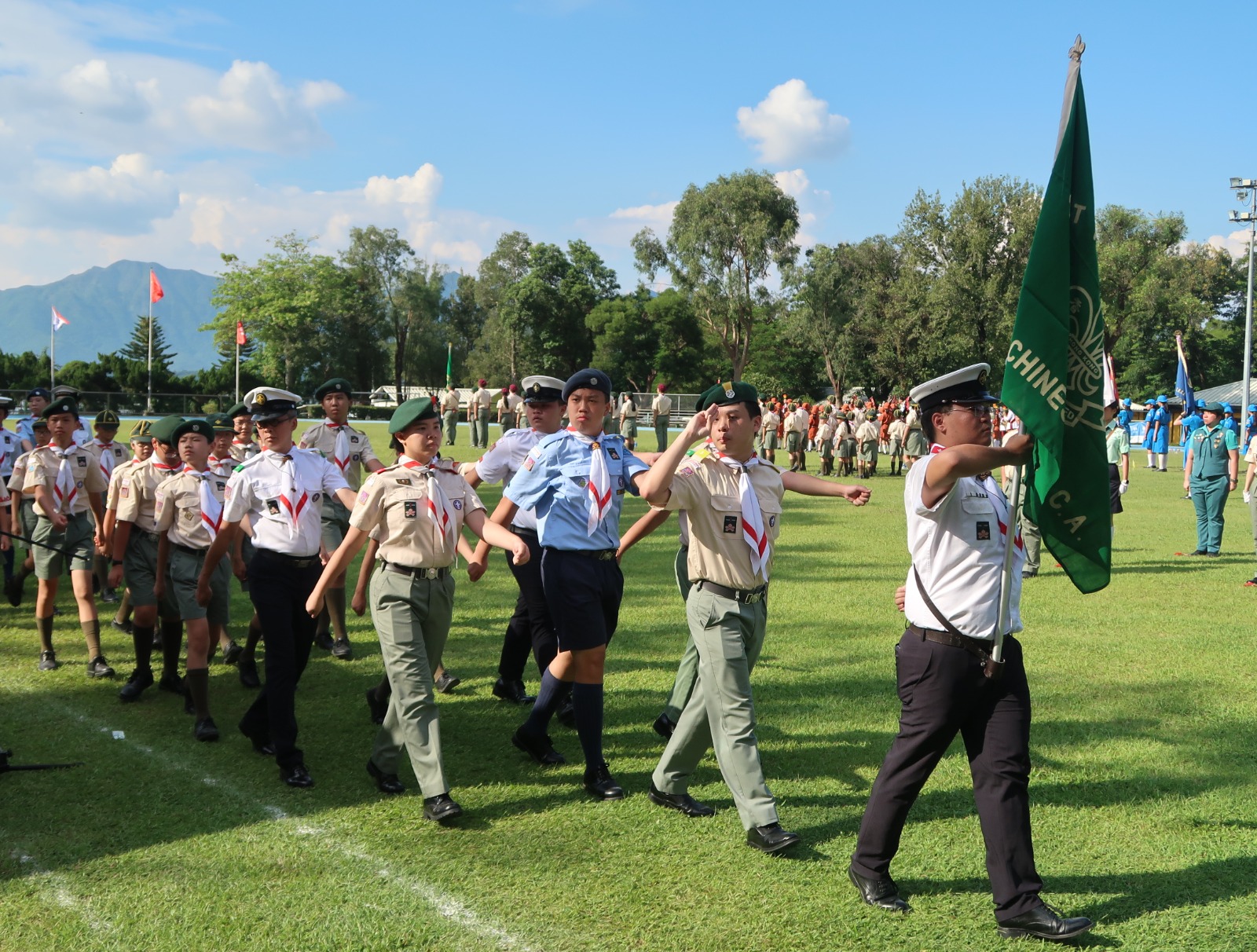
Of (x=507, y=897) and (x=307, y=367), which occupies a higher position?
(x=307, y=367)

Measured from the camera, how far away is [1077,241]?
4121 millimetres

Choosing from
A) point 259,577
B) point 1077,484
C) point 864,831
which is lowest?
point 864,831

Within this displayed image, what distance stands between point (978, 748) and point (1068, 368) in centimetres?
154

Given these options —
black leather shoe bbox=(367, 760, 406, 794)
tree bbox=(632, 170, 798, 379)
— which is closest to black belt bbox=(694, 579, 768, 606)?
black leather shoe bbox=(367, 760, 406, 794)

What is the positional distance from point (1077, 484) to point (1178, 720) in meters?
3.81

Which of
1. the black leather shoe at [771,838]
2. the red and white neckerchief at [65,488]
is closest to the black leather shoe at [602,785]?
the black leather shoe at [771,838]

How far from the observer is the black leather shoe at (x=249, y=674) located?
7.64 m

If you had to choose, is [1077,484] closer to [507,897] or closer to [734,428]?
[734,428]

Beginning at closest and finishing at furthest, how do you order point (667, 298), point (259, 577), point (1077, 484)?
point (1077, 484) < point (259, 577) < point (667, 298)

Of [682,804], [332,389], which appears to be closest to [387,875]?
[682,804]

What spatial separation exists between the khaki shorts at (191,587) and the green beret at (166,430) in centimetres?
83

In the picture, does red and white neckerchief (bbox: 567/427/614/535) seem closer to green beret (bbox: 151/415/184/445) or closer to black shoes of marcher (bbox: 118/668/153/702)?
green beret (bbox: 151/415/184/445)

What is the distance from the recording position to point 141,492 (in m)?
7.24

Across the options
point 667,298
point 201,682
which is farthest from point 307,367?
point 201,682
